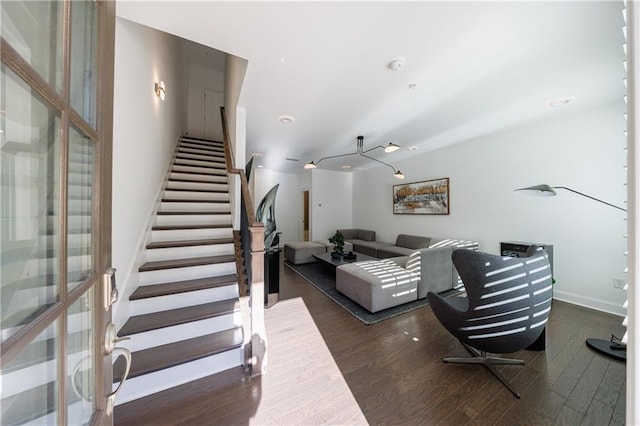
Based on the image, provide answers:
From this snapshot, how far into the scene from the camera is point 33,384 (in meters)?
0.45

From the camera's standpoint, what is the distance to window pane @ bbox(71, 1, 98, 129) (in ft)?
1.87

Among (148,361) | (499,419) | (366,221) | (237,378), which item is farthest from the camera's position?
(366,221)

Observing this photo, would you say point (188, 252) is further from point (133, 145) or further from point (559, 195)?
point (559, 195)

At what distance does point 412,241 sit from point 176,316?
4.66m

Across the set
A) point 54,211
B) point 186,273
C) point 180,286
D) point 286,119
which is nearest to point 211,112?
point 286,119

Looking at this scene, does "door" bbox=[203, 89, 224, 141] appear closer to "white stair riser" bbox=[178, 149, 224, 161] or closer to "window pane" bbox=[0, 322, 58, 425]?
"white stair riser" bbox=[178, 149, 224, 161]

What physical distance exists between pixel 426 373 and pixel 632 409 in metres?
1.66

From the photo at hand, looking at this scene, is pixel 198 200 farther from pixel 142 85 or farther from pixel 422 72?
pixel 422 72

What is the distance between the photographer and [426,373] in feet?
5.84

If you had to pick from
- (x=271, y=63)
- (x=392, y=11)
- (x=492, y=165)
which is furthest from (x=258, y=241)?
(x=492, y=165)

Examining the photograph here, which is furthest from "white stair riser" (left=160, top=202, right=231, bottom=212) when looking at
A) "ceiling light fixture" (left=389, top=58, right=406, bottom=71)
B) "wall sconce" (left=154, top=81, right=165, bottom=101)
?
"ceiling light fixture" (left=389, top=58, right=406, bottom=71)

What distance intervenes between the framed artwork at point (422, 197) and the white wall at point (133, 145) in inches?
197

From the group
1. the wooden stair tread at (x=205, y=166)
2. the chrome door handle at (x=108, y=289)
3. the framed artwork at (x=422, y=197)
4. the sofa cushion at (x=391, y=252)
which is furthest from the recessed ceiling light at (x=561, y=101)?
the wooden stair tread at (x=205, y=166)

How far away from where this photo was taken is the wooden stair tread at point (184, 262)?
2.11 meters
